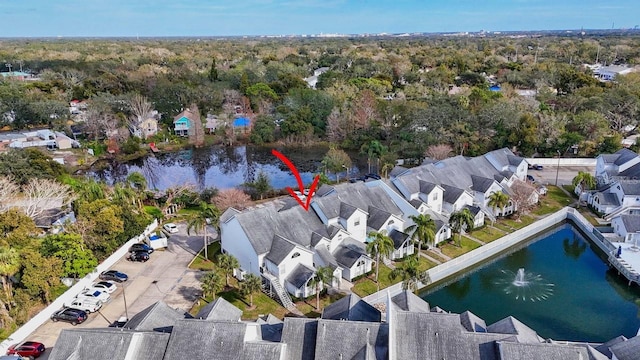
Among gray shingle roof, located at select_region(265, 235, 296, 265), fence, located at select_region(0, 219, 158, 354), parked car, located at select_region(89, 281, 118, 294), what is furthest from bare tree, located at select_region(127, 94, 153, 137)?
gray shingle roof, located at select_region(265, 235, 296, 265)

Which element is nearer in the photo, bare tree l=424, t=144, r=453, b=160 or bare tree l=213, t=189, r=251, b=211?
bare tree l=213, t=189, r=251, b=211

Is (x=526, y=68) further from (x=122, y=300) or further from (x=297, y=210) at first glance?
(x=122, y=300)

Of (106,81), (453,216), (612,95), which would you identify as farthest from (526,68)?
(106,81)

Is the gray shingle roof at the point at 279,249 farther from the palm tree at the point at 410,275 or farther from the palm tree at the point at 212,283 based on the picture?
the palm tree at the point at 410,275

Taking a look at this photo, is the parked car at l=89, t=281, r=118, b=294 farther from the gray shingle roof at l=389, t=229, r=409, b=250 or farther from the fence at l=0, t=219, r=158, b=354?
the gray shingle roof at l=389, t=229, r=409, b=250

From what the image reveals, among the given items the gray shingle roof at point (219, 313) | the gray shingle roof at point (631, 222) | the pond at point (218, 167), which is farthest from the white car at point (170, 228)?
the gray shingle roof at point (631, 222)

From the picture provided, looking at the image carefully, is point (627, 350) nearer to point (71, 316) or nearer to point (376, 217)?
point (376, 217)

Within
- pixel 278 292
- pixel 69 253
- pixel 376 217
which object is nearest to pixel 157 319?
pixel 278 292
